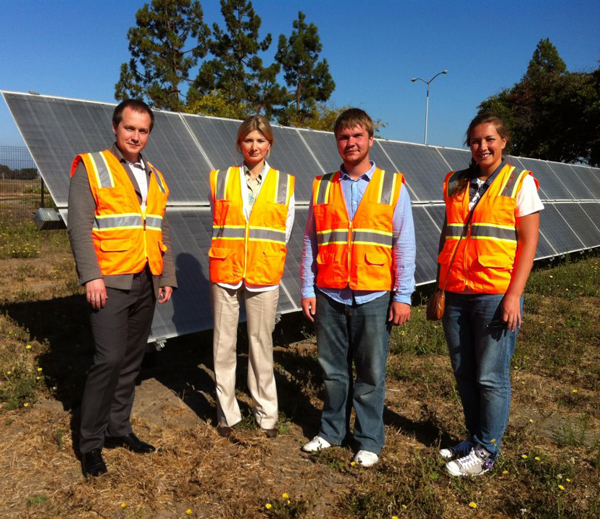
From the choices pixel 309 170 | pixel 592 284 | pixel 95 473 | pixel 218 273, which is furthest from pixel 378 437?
pixel 592 284

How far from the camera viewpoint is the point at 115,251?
3301 mm

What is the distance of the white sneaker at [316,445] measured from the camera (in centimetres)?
378

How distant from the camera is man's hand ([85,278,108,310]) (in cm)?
318

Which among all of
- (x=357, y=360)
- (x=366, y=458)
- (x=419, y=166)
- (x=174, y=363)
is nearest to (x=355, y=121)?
Result: (x=357, y=360)

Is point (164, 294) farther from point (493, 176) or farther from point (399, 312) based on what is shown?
point (493, 176)

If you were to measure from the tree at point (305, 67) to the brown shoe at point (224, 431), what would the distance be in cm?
3081

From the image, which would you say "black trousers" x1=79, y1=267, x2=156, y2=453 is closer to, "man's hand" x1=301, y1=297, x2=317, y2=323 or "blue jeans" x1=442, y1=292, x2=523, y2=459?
"man's hand" x1=301, y1=297, x2=317, y2=323

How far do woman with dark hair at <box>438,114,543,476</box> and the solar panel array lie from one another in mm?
1868

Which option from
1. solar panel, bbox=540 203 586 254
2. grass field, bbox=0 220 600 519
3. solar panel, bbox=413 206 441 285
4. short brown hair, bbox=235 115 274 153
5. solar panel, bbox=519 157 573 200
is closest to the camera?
grass field, bbox=0 220 600 519

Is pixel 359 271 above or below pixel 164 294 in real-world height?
above

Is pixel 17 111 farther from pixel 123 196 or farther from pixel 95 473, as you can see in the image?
pixel 95 473

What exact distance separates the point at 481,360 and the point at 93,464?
2496mm

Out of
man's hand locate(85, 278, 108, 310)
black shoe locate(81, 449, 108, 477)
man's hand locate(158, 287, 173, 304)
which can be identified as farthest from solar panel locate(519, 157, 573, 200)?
black shoe locate(81, 449, 108, 477)

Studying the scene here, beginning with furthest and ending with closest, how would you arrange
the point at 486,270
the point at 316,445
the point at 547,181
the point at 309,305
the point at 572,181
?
1. the point at 572,181
2. the point at 547,181
3. the point at 316,445
4. the point at 309,305
5. the point at 486,270
